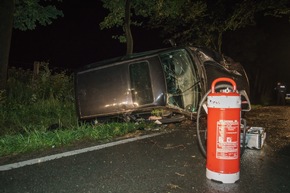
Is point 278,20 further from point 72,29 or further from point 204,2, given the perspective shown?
point 72,29

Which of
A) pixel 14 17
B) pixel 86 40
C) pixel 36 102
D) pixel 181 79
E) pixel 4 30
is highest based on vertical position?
pixel 86 40

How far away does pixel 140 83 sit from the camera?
6.67 metres

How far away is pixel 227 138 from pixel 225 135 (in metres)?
0.04

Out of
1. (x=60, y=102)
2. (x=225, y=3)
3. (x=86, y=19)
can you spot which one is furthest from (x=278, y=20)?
(x=60, y=102)

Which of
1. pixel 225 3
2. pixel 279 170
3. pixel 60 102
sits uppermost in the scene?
pixel 225 3

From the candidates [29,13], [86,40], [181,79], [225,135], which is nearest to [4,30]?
[29,13]

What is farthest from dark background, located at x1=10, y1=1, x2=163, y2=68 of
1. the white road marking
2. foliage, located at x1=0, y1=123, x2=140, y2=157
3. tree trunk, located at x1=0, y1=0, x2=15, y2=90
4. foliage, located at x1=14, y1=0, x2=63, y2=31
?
the white road marking

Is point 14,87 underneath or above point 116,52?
underneath

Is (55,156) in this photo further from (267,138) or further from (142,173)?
(267,138)

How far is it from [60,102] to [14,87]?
1.70 metres

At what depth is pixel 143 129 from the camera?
271 inches

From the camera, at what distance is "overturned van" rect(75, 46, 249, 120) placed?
648cm

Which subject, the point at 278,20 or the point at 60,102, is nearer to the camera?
the point at 60,102

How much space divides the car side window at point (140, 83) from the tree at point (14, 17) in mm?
4195
